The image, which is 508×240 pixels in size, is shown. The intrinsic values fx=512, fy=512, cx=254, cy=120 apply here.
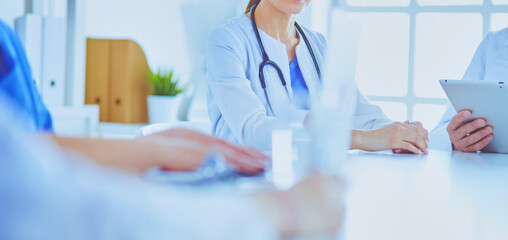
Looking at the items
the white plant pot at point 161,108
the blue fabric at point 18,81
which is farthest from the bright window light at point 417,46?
the blue fabric at point 18,81

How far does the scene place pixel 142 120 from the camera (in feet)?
10.1

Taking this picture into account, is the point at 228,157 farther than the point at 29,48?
No

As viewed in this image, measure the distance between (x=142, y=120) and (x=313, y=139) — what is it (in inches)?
109

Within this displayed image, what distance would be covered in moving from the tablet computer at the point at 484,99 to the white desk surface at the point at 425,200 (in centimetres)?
20

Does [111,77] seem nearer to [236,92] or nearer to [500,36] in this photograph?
[236,92]

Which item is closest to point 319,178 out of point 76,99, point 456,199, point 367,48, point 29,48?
point 456,199

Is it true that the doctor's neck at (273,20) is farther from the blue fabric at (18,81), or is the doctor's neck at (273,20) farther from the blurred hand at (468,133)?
the blue fabric at (18,81)

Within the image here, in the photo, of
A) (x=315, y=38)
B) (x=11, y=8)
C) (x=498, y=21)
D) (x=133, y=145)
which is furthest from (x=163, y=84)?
(x=133, y=145)

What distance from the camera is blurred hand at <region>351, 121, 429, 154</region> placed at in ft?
4.14

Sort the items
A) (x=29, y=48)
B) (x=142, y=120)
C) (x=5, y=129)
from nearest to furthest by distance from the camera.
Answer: (x=5, y=129) → (x=29, y=48) → (x=142, y=120)

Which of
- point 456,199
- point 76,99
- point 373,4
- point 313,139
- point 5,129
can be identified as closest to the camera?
point 5,129

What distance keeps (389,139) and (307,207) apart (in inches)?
37.5

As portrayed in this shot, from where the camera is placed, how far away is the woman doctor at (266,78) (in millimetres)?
1277

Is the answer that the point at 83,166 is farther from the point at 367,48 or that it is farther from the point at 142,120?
the point at 367,48
